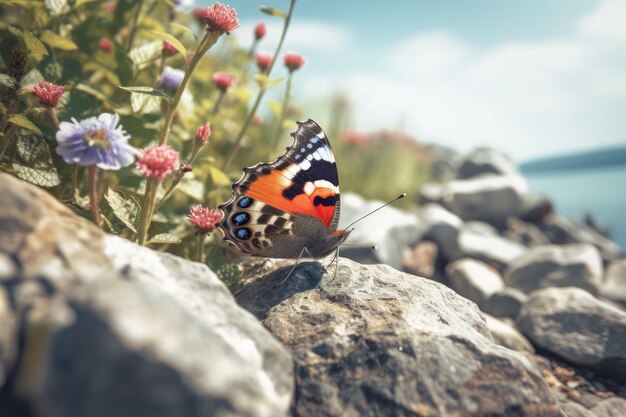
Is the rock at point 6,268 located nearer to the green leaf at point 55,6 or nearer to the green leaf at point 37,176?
the green leaf at point 37,176

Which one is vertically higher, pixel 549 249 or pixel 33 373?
pixel 549 249

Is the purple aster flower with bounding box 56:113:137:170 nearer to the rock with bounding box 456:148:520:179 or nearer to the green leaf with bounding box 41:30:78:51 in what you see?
the green leaf with bounding box 41:30:78:51

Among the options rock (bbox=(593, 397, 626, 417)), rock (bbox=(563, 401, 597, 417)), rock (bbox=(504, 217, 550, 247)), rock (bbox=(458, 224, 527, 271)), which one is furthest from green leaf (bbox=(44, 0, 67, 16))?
rock (bbox=(504, 217, 550, 247))

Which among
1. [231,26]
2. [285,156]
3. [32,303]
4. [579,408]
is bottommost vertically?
[579,408]

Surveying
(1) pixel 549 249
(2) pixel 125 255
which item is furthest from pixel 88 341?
(1) pixel 549 249

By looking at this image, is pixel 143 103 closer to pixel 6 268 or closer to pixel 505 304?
pixel 6 268

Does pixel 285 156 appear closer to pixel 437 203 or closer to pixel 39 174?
pixel 39 174

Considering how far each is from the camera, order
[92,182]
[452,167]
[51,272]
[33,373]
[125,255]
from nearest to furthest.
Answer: [33,373], [51,272], [125,255], [92,182], [452,167]
